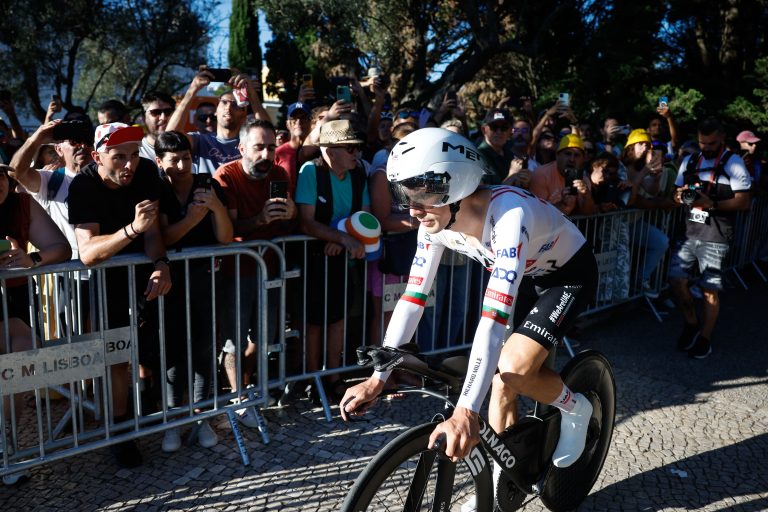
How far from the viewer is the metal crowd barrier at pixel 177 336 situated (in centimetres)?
349

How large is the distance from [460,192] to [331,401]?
2.77 meters

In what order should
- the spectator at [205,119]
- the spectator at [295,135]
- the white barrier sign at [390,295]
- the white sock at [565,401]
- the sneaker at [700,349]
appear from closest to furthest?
the white sock at [565,401]
the white barrier sign at [390,295]
the spectator at [295,135]
the sneaker at [700,349]
the spectator at [205,119]

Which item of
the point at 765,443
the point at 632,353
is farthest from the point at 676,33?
the point at 765,443

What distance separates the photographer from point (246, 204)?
15.0ft

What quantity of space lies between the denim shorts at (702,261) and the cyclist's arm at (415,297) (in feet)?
14.1

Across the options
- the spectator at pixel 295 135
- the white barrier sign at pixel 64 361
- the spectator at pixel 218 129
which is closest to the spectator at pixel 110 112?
the spectator at pixel 218 129

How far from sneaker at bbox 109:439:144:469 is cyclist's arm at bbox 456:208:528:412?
246cm

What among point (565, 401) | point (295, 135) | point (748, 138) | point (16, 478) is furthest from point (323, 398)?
point (748, 138)

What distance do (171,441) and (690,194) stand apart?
516 cm

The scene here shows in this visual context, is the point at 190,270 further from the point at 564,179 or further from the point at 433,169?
Answer: the point at 564,179

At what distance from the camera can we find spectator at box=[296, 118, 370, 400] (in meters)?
4.70

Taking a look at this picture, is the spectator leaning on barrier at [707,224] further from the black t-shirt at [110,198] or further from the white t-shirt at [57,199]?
the white t-shirt at [57,199]

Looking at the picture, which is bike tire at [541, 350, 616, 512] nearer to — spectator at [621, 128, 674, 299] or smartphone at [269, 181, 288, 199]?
smartphone at [269, 181, 288, 199]

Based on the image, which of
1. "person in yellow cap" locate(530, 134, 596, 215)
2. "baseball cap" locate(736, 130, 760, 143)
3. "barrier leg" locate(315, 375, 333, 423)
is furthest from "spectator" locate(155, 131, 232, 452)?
"baseball cap" locate(736, 130, 760, 143)
